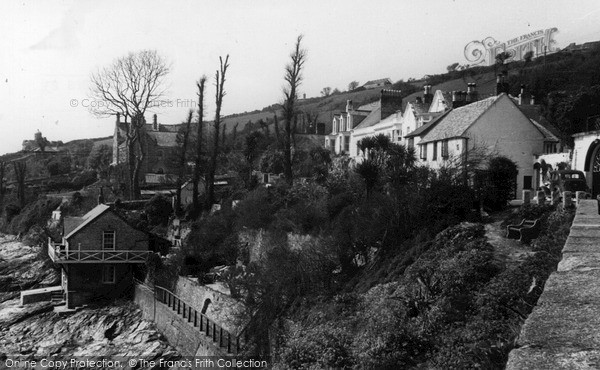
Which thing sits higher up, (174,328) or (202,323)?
(202,323)

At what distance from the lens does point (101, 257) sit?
30.9 meters

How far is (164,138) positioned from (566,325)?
77.0 metres

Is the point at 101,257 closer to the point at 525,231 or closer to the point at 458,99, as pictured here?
the point at 525,231

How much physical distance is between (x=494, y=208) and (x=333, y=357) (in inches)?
490

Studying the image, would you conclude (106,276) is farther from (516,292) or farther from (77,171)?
(77,171)

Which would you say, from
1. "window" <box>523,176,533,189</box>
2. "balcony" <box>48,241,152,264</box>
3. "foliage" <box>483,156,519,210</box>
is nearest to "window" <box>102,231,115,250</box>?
"balcony" <box>48,241,152,264</box>

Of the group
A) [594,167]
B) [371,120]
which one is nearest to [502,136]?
[594,167]

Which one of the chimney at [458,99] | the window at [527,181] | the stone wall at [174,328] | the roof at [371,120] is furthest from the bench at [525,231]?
the roof at [371,120]

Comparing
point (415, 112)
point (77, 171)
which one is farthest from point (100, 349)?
point (77, 171)

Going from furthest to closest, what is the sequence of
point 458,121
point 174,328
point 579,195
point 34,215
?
1. point 34,215
2. point 458,121
3. point 174,328
4. point 579,195

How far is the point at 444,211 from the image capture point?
1992 cm

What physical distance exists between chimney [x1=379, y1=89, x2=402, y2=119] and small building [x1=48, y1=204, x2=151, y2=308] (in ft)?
77.3

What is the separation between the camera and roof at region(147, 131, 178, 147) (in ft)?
251

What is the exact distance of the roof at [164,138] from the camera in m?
76.4
